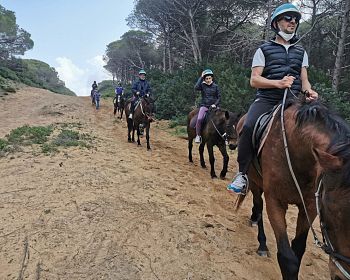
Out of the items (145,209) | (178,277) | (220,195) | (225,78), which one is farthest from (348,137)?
(225,78)

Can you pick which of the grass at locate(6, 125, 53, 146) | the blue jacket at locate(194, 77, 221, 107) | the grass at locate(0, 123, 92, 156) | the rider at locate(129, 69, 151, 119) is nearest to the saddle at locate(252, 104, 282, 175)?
the blue jacket at locate(194, 77, 221, 107)

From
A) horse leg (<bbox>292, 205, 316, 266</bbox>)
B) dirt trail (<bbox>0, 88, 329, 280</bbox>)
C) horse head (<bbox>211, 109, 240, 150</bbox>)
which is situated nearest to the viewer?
horse leg (<bbox>292, 205, 316, 266</bbox>)

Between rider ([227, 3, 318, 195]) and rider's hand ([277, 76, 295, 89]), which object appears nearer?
rider's hand ([277, 76, 295, 89])

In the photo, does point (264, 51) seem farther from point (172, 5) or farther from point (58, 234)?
point (172, 5)

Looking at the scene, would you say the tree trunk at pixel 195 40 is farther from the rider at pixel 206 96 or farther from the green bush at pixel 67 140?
the green bush at pixel 67 140

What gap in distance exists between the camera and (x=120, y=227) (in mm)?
3912

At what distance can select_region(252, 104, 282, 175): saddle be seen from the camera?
2.94 metres

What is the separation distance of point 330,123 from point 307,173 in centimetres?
45

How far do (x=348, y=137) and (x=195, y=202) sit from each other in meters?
3.42

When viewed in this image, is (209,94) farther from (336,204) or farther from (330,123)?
(336,204)

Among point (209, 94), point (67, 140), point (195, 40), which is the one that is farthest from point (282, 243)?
point (195, 40)

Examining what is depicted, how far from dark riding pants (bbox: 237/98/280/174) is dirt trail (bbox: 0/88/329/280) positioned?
111 cm

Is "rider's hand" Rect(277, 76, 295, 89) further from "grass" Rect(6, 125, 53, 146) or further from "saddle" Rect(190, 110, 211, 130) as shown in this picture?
"grass" Rect(6, 125, 53, 146)

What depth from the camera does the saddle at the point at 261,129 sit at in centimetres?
294
